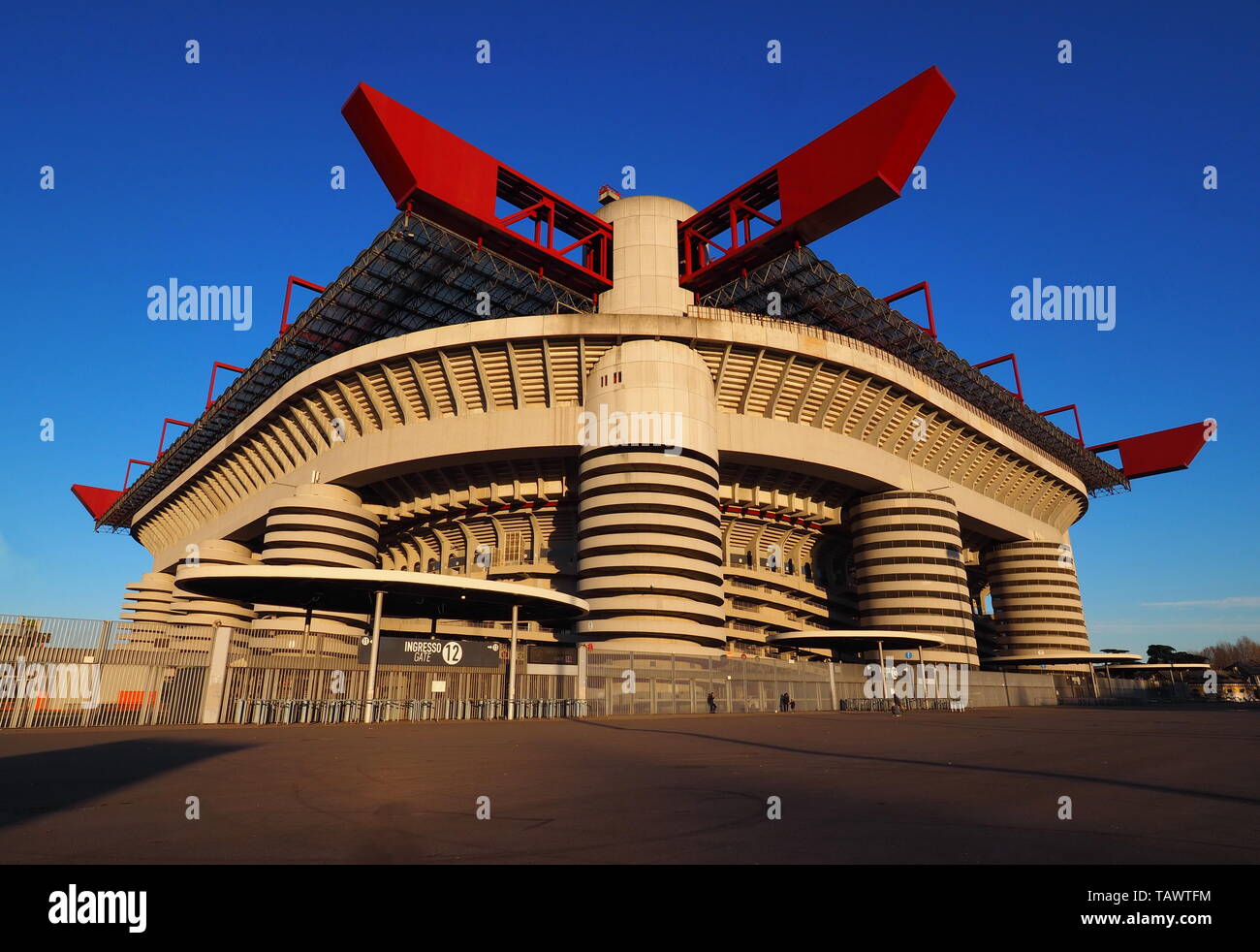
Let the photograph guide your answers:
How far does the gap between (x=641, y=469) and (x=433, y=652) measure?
64.2ft

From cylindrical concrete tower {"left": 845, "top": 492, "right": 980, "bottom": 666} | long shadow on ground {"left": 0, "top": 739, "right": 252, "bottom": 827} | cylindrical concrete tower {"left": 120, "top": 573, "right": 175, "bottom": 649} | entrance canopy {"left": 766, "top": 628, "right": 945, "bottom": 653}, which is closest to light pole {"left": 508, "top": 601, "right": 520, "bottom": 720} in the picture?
long shadow on ground {"left": 0, "top": 739, "right": 252, "bottom": 827}

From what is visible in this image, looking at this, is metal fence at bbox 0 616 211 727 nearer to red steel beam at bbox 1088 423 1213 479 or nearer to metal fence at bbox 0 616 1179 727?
metal fence at bbox 0 616 1179 727

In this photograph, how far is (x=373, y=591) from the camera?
88.0 feet

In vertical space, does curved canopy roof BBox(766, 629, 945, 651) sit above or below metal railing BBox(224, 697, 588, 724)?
above

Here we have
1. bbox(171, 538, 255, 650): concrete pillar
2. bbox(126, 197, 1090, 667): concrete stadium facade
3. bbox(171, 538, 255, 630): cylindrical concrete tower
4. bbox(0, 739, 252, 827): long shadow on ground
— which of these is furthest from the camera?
bbox(171, 538, 255, 630): cylindrical concrete tower

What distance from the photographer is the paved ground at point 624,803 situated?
5.13 metres

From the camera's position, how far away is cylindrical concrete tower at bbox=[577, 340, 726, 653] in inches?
1634

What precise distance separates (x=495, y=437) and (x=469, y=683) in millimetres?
22380

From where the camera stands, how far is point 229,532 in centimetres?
6431

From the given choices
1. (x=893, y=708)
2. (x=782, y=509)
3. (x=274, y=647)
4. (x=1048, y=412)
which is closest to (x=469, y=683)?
(x=274, y=647)

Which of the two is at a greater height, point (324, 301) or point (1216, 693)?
point (324, 301)

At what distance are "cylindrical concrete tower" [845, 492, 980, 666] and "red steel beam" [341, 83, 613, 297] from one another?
26.2 m
